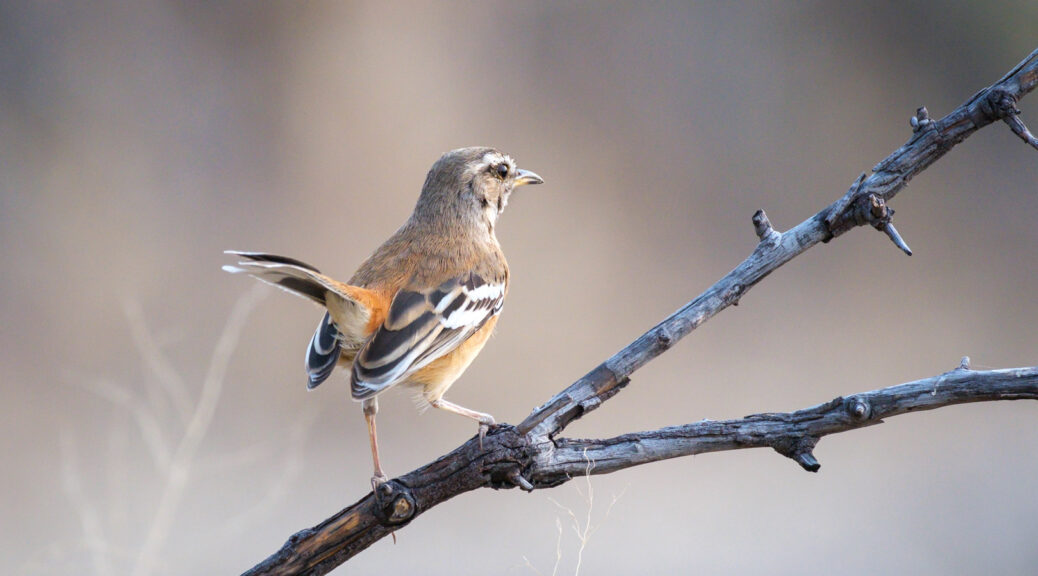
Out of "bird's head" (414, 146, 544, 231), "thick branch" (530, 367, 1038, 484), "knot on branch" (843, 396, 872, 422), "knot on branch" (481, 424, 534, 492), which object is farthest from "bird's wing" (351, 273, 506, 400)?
"knot on branch" (843, 396, 872, 422)

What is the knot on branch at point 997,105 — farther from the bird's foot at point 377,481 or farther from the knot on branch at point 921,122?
the bird's foot at point 377,481

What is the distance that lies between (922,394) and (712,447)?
0.36 meters

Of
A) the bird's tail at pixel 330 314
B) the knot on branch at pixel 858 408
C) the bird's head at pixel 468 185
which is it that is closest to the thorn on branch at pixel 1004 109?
the knot on branch at pixel 858 408

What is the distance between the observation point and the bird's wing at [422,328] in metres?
2.11

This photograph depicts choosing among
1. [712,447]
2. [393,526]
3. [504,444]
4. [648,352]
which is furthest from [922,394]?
[393,526]

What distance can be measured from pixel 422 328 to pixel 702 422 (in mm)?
852

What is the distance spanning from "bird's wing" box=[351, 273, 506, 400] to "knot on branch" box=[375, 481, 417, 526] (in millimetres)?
310

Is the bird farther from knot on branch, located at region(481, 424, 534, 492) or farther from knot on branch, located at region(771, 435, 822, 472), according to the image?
knot on branch, located at region(771, 435, 822, 472)

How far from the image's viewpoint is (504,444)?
5.79ft

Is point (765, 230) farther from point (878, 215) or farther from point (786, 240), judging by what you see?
point (878, 215)

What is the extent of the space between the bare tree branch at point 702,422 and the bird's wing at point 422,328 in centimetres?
33

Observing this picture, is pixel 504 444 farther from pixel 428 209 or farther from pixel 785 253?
pixel 428 209

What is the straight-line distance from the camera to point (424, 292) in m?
2.42

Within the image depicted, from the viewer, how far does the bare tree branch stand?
4.99ft
